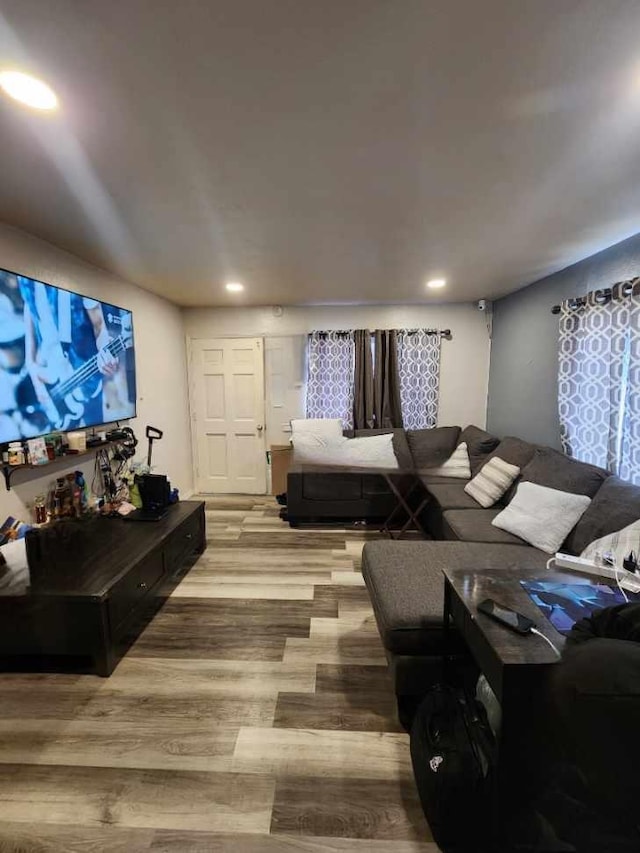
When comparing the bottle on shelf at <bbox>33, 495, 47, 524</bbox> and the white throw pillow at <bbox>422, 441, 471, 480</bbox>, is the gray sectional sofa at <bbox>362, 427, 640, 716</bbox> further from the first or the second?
the bottle on shelf at <bbox>33, 495, 47, 524</bbox>

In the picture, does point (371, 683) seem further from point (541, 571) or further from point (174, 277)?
point (174, 277)

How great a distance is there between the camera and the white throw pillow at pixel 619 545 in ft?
5.34

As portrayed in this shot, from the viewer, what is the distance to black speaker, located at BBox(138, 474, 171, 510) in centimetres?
275

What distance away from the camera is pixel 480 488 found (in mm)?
3062

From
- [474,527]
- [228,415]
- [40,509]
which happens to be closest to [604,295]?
[474,527]

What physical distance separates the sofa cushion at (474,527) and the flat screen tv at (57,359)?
2773 mm

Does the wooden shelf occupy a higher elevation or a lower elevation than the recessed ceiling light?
lower

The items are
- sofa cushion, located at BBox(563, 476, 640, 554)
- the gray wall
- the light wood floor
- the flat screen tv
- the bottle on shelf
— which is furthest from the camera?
the gray wall

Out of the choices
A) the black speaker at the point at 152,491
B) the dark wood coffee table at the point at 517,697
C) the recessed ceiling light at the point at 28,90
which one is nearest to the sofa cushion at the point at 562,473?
the dark wood coffee table at the point at 517,697

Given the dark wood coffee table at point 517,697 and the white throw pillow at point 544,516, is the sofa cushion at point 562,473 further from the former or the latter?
the dark wood coffee table at point 517,697

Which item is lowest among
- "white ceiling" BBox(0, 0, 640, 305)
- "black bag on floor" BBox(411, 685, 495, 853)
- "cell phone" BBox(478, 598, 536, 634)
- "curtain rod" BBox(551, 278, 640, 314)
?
"black bag on floor" BBox(411, 685, 495, 853)

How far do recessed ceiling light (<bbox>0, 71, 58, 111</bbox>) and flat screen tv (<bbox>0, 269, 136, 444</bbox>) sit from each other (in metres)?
1.14

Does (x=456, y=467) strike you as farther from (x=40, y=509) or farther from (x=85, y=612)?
(x=40, y=509)

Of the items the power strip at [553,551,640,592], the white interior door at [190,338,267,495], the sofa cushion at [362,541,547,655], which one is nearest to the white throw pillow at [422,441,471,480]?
the sofa cushion at [362,541,547,655]
